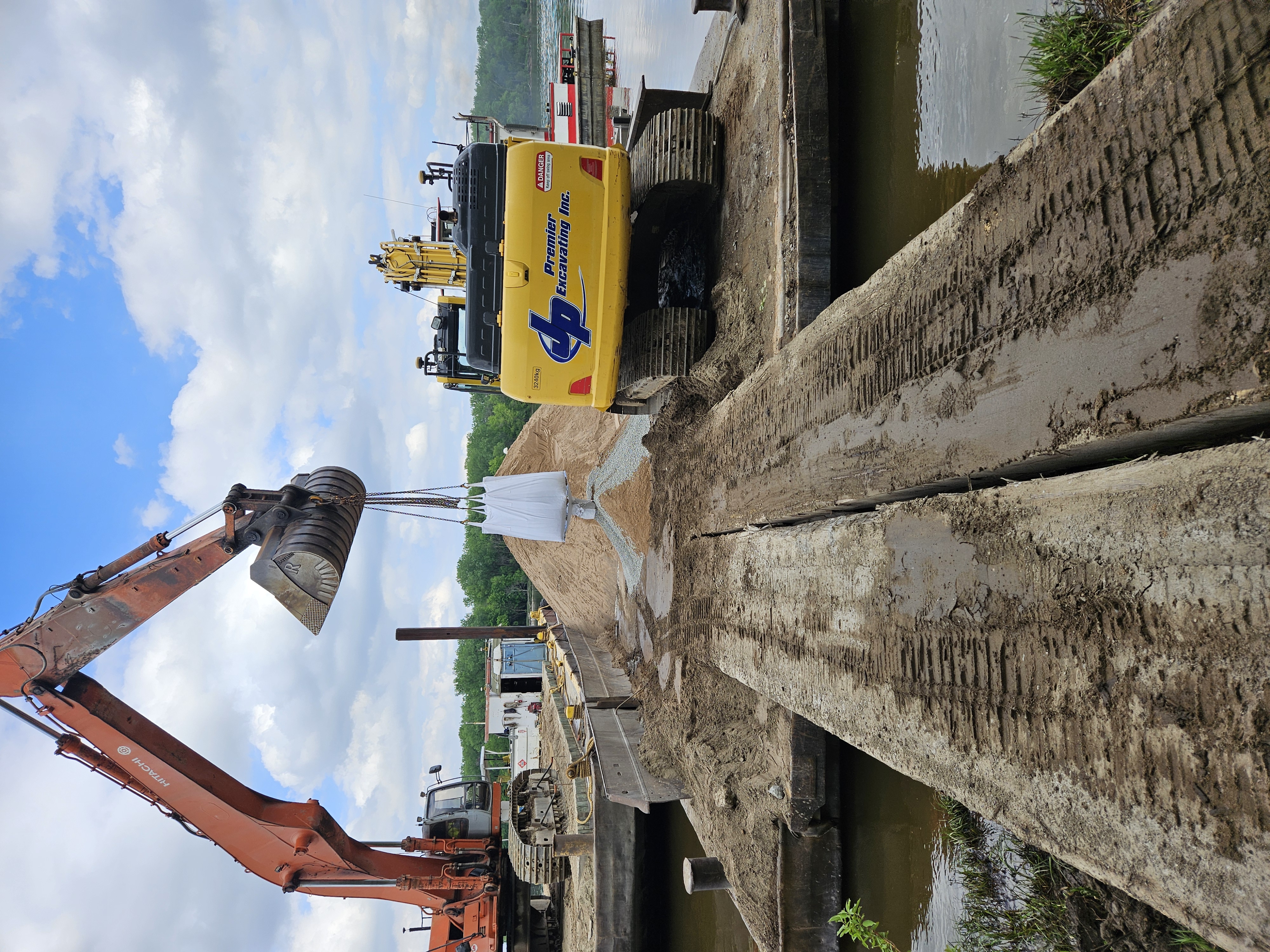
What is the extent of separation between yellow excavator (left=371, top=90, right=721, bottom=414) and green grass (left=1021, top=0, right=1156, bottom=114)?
8.78 ft

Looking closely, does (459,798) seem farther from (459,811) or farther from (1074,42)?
(1074,42)

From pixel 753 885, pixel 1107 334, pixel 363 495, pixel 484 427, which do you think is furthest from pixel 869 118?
pixel 484 427

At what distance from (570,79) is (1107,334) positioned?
16.1 meters

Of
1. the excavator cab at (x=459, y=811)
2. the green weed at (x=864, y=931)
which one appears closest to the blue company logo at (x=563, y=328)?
the green weed at (x=864, y=931)

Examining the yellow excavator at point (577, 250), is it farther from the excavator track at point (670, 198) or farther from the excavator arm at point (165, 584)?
the excavator arm at point (165, 584)

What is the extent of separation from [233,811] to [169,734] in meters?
1.02

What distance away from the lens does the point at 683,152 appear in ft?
16.6

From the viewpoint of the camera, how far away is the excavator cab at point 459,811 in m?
10.2

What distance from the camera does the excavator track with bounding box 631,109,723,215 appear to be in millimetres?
5039

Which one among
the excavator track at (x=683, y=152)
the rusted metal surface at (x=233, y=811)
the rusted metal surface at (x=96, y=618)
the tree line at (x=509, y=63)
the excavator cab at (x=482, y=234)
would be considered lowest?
the rusted metal surface at (x=233, y=811)

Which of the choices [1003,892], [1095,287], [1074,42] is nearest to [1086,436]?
[1095,287]

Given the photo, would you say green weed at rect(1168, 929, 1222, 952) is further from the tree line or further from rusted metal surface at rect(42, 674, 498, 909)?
the tree line

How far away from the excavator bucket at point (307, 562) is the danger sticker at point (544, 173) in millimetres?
3767

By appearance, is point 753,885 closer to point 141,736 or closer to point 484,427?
point 141,736
